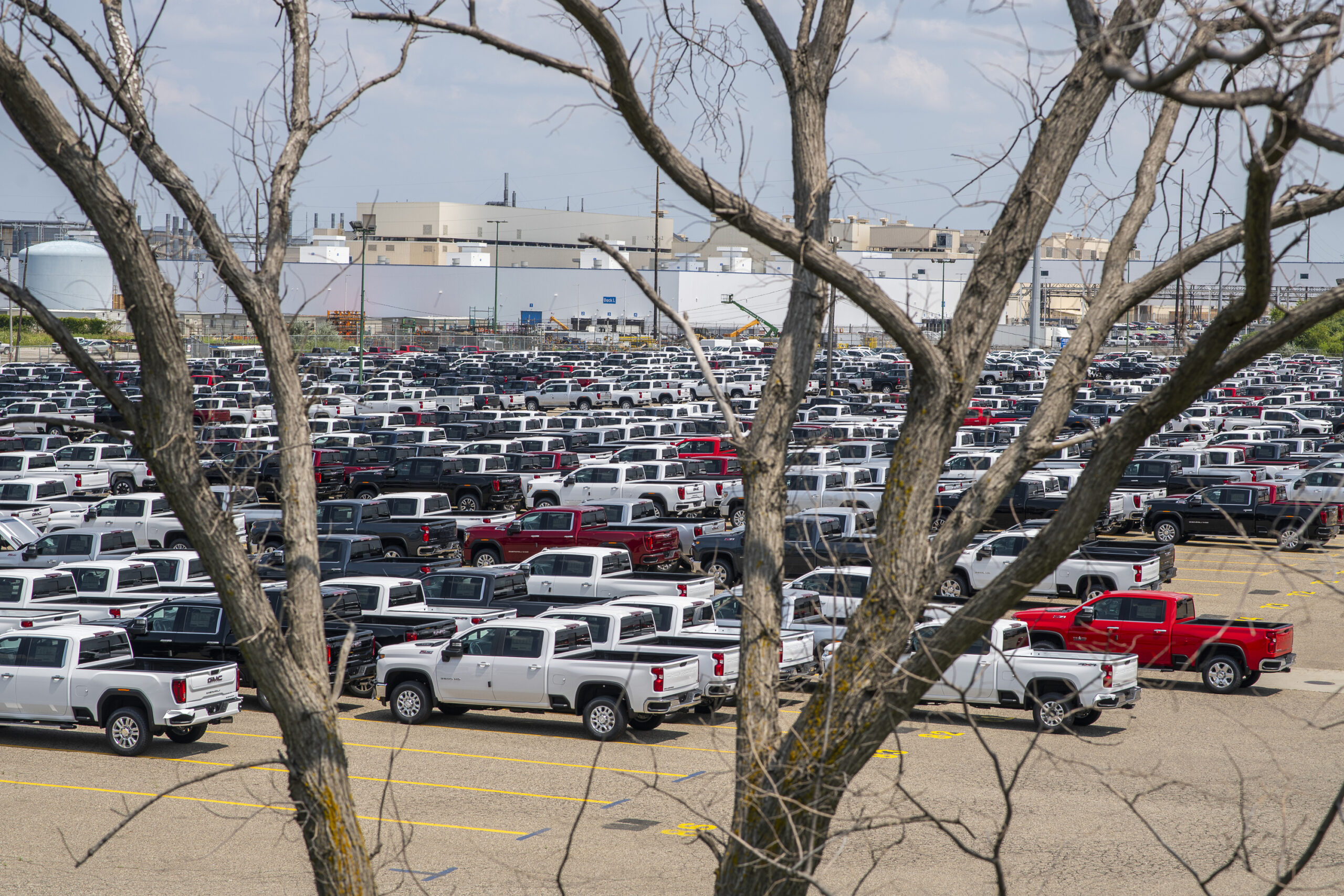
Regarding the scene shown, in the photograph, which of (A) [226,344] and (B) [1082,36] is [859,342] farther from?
(B) [1082,36]

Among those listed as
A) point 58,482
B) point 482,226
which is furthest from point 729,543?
point 482,226

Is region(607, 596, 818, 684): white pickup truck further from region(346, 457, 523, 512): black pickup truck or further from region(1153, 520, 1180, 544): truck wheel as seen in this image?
region(1153, 520, 1180, 544): truck wheel

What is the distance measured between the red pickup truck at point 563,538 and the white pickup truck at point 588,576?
2.16 m

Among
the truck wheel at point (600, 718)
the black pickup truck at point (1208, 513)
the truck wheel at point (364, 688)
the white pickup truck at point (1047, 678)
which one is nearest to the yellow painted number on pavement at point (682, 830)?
the truck wheel at point (600, 718)

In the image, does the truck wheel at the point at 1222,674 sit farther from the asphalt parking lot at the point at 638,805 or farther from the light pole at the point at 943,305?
the light pole at the point at 943,305

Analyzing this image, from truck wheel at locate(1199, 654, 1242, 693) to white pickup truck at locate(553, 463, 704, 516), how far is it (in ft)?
50.3

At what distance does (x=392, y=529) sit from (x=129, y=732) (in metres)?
12.4

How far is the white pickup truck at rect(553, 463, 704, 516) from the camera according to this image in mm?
33062

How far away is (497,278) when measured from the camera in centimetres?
11494

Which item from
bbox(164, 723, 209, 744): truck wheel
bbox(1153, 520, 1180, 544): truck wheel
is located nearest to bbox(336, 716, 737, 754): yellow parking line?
bbox(164, 723, 209, 744): truck wheel

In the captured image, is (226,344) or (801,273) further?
(226,344)

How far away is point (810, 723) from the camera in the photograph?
4723 millimetres

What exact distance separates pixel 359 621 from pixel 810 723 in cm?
1684

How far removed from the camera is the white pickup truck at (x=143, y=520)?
31188mm
